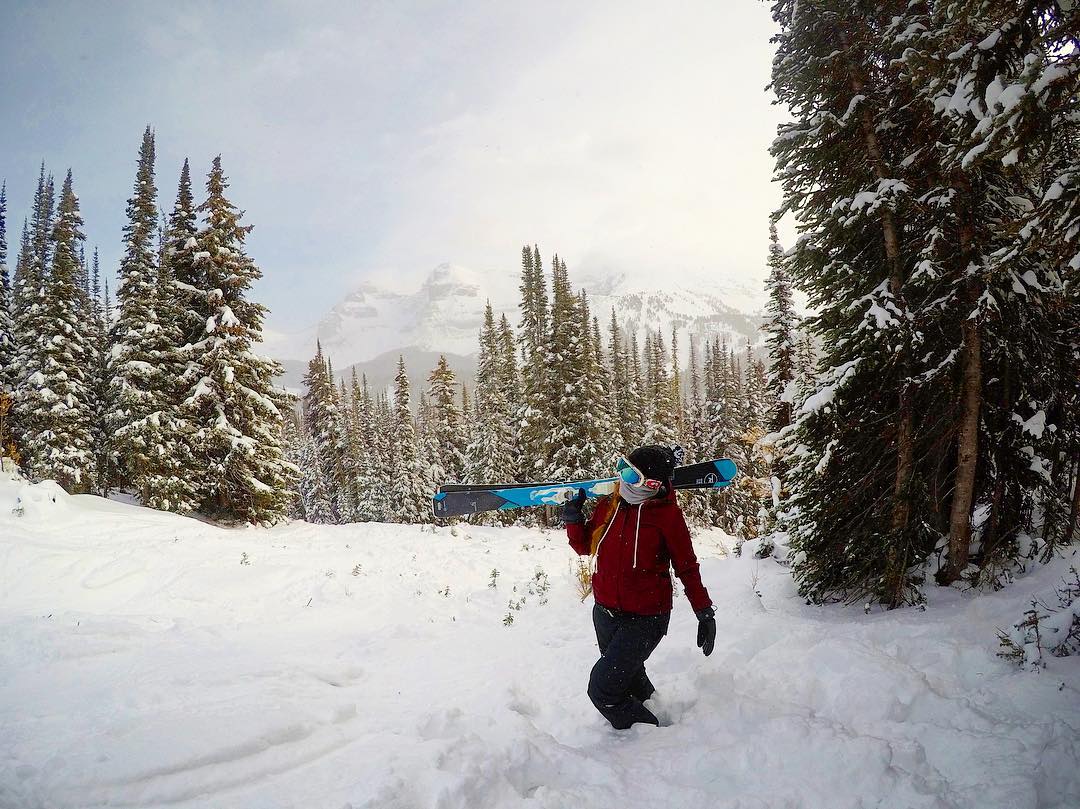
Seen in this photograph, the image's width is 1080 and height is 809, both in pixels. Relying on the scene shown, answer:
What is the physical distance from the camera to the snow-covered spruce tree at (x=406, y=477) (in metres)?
40.2

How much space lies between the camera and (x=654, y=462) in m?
4.39

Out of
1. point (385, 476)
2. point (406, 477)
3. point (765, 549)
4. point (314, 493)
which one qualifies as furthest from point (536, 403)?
point (314, 493)

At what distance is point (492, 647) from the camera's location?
7.43 m

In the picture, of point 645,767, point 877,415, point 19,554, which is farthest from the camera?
point 19,554

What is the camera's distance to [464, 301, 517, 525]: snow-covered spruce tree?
115 feet

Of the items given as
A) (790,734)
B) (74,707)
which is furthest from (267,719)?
(790,734)

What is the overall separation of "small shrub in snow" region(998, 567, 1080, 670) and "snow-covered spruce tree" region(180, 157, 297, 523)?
20245 mm

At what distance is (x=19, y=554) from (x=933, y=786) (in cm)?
1318

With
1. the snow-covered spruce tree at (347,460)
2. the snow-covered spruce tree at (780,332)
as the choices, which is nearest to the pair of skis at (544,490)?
the snow-covered spruce tree at (780,332)

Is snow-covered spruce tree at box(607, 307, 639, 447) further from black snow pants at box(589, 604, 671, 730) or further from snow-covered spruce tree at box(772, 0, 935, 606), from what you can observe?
black snow pants at box(589, 604, 671, 730)

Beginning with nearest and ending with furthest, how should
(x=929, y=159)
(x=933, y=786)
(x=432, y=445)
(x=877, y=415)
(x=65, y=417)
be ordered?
(x=933, y=786), (x=929, y=159), (x=877, y=415), (x=65, y=417), (x=432, y=445)

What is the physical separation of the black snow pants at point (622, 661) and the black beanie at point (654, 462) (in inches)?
47.2

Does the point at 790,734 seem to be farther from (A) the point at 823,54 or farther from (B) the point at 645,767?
(A) the point at 823,54

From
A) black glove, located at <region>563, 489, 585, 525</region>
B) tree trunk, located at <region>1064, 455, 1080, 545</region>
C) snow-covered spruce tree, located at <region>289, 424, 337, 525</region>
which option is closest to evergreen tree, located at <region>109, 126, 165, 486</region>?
black glove, located at <region>563, 489, 585, 525</region>
